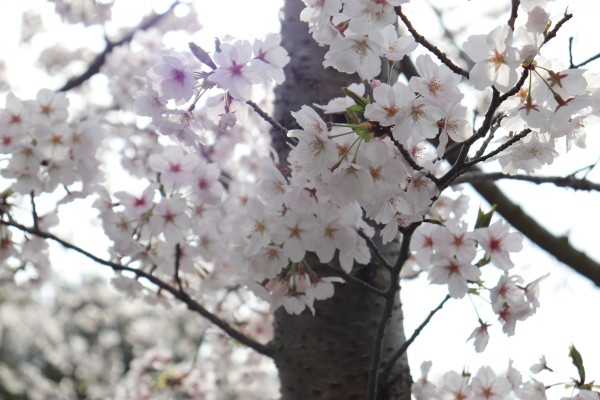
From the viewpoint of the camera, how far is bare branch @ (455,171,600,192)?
3.74ft

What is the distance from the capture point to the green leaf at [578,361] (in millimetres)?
1191

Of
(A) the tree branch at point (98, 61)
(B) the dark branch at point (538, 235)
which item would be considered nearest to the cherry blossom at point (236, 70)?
(B) the dark branch at point (538, 235)

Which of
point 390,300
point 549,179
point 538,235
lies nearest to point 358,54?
point 390,300

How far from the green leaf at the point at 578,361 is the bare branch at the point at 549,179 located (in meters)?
0.31

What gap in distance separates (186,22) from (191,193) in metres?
2.35

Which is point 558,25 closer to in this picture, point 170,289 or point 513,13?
point 513,13

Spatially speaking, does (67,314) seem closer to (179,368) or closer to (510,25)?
(179,368)

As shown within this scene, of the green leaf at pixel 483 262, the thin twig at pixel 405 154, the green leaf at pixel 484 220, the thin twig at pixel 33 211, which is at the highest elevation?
the thin twig at pixel 33 211

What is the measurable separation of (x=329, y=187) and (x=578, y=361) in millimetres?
715

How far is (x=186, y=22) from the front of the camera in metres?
3.60

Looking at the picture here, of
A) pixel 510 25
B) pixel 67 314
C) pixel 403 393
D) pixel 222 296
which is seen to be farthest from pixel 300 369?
pixel 67 314

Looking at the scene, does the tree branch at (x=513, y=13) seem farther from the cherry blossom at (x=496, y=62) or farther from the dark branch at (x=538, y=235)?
the dark branch at (x=538, y=235)

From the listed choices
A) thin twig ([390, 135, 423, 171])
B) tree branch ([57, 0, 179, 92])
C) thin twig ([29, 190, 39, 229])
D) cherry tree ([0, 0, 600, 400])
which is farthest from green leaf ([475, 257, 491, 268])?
tree branch ([57, 0, 179, 92])

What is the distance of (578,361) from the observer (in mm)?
1194
